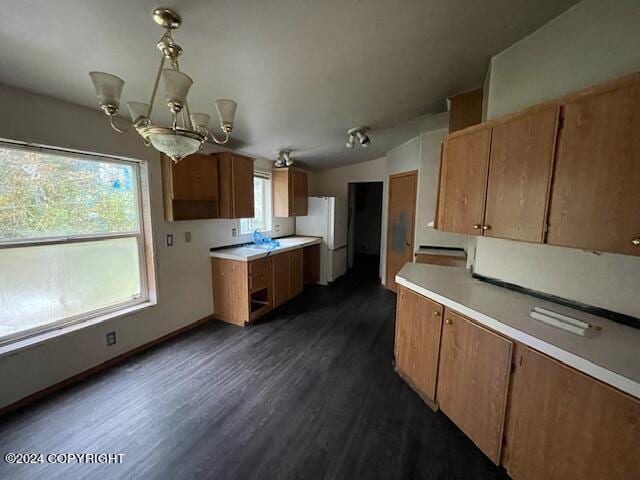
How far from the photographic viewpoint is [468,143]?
5.78 ft

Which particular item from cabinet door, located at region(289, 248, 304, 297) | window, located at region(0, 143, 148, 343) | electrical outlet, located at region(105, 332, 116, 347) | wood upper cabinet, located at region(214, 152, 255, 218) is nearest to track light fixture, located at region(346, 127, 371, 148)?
wood upper cabinet, located at region(214, 152, 255, 218)

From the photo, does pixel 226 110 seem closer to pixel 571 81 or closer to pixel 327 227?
pixel 571 81

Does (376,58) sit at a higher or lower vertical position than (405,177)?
higher

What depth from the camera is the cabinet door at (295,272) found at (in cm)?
408

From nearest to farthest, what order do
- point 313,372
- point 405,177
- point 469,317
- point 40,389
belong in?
point 469,317 < point 40,389 < point 313,372 < point 405,177

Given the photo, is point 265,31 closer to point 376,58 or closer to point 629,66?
point 376,58

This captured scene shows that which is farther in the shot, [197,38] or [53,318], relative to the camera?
[53,318]

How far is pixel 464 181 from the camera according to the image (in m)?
1.79

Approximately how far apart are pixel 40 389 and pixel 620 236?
3.73 metres

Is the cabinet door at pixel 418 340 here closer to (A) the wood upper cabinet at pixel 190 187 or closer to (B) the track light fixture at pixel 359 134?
(B) the track light fixture at pixel 359 134

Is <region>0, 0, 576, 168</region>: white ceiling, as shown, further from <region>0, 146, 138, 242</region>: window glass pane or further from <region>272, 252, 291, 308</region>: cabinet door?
<region>272, 252, 291, 308</region>: cabinet door

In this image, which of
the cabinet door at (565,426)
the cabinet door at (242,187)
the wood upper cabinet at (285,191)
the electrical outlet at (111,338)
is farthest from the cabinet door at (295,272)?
the cabinet door at (565,426)

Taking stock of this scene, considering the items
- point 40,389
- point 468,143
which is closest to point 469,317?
point 468,143

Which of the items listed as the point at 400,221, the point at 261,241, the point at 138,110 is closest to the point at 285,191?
the point at 261,241
